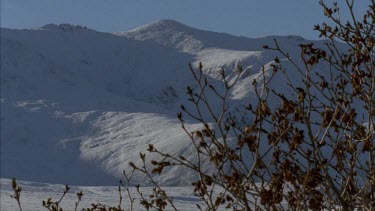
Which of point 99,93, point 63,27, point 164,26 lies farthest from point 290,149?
point 164,26

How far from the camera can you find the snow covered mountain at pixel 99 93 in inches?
1887

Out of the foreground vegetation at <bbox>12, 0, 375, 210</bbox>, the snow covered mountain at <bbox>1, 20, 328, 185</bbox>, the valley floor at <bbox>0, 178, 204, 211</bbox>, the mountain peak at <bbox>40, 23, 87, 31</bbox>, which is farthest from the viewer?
the mountain peak at <bbox>40, 23, 87, 31</bbox>

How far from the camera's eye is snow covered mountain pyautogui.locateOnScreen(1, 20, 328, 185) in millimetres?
47938

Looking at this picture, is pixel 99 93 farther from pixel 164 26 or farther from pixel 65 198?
pixel 164 26

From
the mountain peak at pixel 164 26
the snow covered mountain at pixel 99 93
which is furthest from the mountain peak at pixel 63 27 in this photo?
the mountain peak at pixel 164 26

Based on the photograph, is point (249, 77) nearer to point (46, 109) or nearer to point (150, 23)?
point (46, 109)

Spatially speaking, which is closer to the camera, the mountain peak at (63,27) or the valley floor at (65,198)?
the valley floor at (65,198)

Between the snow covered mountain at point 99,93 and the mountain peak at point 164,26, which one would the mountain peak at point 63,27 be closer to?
the snow covered mountain at point 99,93

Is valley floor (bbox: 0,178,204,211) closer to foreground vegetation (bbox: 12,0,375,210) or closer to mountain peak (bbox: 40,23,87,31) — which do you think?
foreground vegetation (bbox: 12,0,375,210)

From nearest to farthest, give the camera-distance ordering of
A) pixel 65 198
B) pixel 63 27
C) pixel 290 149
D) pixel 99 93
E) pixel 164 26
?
pixel 290 149 < pixel 65 198 < pixel 99 93 < pixel 63 27 < pixel 164 26

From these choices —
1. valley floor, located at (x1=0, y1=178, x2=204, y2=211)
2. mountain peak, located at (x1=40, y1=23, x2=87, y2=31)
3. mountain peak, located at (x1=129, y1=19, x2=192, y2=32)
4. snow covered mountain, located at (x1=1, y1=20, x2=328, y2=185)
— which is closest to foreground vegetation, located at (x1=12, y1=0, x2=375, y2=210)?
snow covered mountain, located at (x1=1, y1=20, x2=328, y2=185)

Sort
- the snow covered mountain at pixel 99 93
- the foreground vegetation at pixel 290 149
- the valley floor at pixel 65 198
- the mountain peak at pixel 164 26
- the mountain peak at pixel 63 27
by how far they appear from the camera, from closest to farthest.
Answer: the foreground vegetation at pixel 290 149, the valley floor at pixel 65 198, the snow covered mountain at pixel 99 93, the mountain peak at pixel 63 27, the mountain peak at pixel 164 26

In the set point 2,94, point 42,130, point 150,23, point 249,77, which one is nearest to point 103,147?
point 42,130

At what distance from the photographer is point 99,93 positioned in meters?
72.6
